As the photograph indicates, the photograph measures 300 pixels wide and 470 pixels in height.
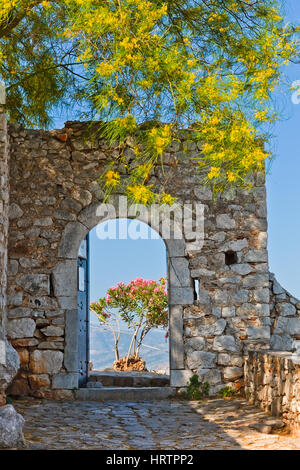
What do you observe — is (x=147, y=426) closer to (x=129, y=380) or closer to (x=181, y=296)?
(x=181, y=296)

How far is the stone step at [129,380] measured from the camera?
8.08 metres

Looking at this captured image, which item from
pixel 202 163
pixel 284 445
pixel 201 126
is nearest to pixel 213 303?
pixel 202 163

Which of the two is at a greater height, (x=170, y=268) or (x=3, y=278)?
(x=170, y=268)

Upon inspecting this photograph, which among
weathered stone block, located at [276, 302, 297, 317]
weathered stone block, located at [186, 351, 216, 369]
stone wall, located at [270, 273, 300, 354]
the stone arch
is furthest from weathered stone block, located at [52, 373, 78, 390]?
weathered stone block, located at [276, 302, 297, 317]

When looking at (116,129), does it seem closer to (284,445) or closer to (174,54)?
(174,54)

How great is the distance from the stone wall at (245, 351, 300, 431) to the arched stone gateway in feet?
Answer: 1.77

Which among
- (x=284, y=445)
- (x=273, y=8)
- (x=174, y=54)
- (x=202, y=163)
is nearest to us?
(x=284, y=445)

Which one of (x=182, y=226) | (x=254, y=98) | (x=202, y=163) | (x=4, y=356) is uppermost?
(x=254, y=98)

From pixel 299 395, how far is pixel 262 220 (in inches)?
→ 112

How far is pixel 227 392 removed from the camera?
22.8 ft

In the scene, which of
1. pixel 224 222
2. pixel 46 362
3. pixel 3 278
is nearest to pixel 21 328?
pixel 46 362

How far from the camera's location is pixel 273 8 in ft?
22.1

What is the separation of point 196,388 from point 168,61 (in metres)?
3.74

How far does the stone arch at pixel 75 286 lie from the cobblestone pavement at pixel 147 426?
472mm
